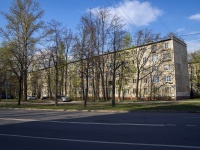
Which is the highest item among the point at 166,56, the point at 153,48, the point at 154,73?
the point at 153,48

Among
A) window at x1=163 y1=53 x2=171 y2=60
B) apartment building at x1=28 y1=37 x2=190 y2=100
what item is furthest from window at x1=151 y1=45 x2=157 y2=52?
window at x1=163 y1=53 x2=171 y2=60

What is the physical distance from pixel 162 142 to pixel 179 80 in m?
50.6

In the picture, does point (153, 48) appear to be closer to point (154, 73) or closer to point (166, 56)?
point (166, 56)

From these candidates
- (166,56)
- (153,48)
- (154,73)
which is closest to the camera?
(166,56)

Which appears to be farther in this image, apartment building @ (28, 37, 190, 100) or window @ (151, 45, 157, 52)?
window @ (151, 45, 157, 52)

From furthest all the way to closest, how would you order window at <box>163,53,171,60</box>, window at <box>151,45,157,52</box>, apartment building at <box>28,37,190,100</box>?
window at <box>151,45,157,52</box> → window at <box>163,53,171,60</box> → apartment building at <box>28,37,190,100</box>

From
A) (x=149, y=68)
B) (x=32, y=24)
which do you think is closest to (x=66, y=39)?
(x=32, y=24)

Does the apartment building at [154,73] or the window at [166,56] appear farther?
the window at [166,56]

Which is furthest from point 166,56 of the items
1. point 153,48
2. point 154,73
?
point 154,73

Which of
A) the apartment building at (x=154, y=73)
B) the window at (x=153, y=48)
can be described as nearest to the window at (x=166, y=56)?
the apartment building at (x=154, y=73)

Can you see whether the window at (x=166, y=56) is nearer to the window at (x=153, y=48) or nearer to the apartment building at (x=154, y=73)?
the apartment building at (x=154, y=73)

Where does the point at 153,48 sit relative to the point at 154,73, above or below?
above

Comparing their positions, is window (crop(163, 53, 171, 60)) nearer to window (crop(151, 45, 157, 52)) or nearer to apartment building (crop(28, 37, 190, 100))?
apartment building (crop(28, 37, 190, 100))

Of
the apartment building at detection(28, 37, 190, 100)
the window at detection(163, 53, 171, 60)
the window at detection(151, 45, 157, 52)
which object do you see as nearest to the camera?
the apartment building at detection(28, 37, 190, 100)
